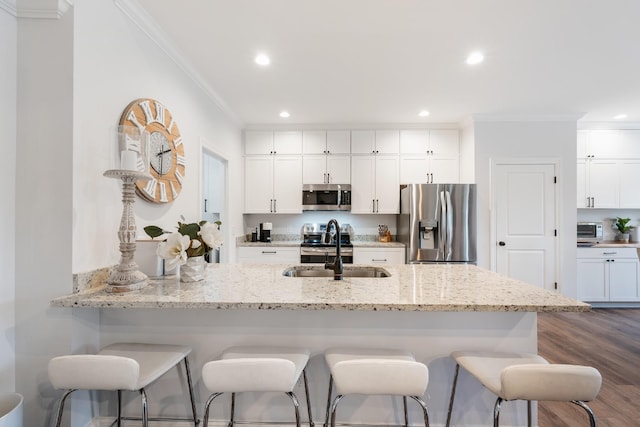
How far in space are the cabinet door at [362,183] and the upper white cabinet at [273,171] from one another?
0.75m

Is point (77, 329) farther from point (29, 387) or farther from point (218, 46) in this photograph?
point (218, 46)

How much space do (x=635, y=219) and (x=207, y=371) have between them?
241 inches

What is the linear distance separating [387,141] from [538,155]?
1.87 metres

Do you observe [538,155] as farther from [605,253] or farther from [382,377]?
[382,377]

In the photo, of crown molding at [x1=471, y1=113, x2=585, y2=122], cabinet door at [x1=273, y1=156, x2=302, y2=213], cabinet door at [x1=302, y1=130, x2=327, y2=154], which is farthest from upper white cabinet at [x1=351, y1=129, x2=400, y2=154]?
crown molding at [x1=471, y1=113, x2=585, y2=122]

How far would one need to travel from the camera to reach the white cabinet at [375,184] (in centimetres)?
435

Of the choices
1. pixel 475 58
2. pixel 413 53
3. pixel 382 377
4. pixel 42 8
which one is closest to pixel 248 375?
pixel 382 377

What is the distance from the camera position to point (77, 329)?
157 centimetres

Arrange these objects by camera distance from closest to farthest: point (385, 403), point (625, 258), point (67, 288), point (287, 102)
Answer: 1. point (67, 288)
2. point (385, 403)
3. point (287, 102)
4. point (625, 258)

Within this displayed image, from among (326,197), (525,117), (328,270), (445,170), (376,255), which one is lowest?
(376,255)

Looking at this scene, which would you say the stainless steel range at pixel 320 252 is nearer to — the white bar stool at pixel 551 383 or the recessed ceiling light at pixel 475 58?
the recessed ceiling light at pixel 475 58

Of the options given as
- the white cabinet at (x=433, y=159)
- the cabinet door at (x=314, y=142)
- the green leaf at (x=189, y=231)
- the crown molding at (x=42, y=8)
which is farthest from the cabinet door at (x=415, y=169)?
the crown molding at (x=42, y=8)

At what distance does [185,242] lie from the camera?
172cm

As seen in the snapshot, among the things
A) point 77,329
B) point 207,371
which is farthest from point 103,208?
point 207,371
